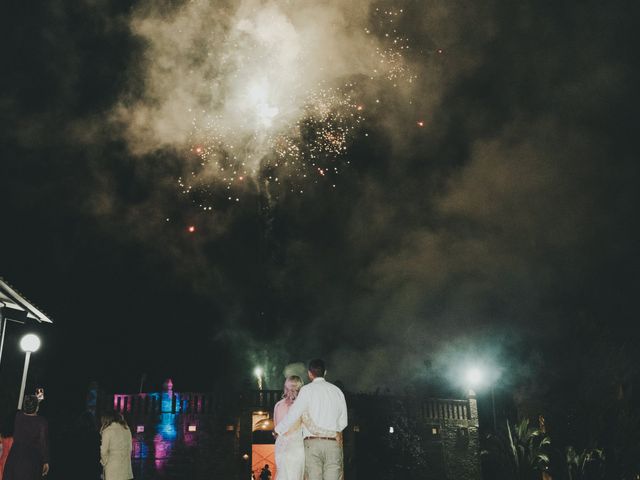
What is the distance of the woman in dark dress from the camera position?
6.75 m

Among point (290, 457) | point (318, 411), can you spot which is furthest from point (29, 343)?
point (318, 411)

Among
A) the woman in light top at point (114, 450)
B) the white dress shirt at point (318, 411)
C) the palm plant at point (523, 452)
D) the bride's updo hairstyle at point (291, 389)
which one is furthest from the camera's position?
the palm plant at point (523, 452)

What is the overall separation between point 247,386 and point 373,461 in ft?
17.6

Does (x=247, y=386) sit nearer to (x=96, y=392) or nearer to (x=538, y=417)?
(x=96, y=392)

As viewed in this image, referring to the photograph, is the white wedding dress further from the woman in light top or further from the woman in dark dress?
the woman in dark dress

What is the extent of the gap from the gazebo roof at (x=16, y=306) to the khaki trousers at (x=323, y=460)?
853 centimetres

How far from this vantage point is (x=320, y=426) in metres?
5.05

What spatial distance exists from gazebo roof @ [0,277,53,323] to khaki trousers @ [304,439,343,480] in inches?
336

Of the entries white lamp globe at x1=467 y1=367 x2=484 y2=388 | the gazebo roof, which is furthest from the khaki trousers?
white lamp globe at x1=467 y1=367 x2=484 y2=388

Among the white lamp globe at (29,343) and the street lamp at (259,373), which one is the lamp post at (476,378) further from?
the street lamp at (259,373)

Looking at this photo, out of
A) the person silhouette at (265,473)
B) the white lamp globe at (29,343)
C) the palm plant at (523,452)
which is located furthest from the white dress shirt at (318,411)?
the person silhouette at (265,473)

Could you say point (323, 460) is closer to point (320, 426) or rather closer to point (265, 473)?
point (320, 426)

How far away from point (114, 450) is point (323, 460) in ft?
13.4

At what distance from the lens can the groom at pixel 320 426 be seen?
4953 millimetres
